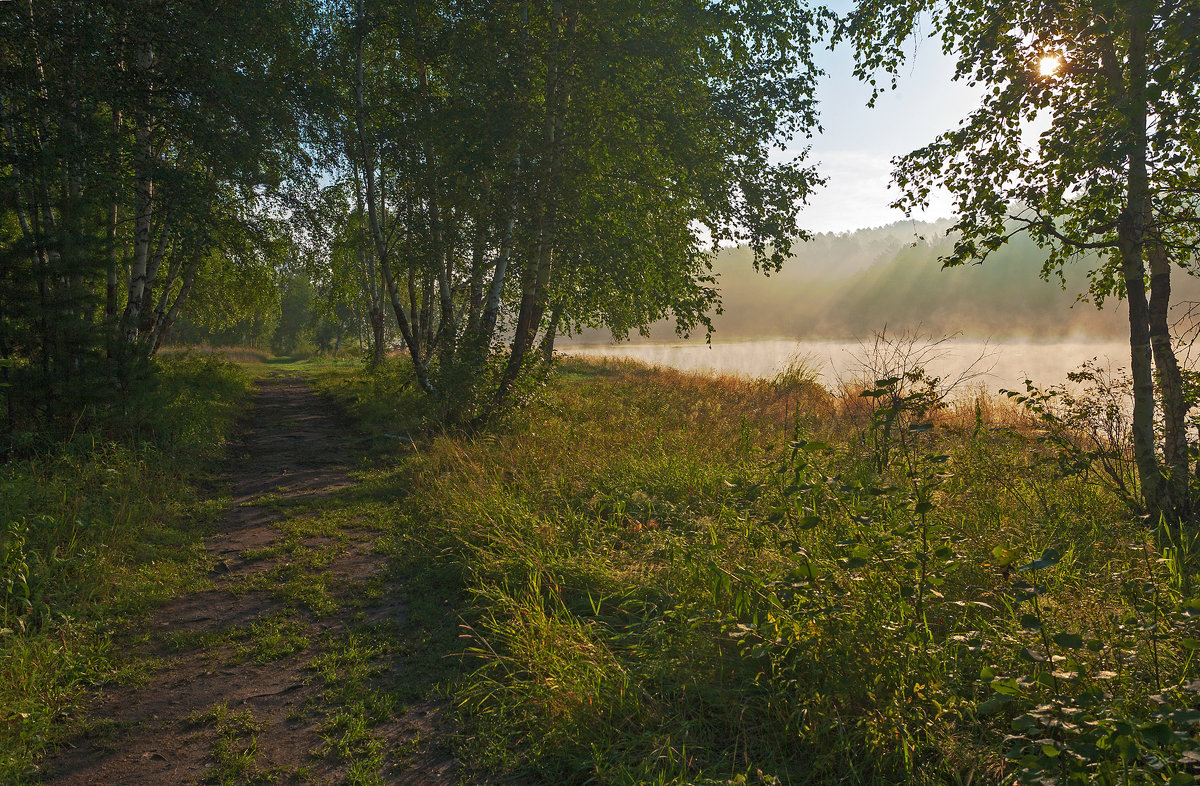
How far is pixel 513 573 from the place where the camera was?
4.92 m

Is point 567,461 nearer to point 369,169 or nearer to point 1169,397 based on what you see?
point 1169,397

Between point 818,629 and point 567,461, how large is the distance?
4598 millimetres

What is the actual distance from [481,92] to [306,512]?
7506 mm

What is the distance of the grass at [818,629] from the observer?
2453 millimetres

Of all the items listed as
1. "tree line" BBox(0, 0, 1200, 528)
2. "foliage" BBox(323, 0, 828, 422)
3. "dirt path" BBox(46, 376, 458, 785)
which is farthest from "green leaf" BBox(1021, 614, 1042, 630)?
"foliage" BBox(323, 0, 828, 422)

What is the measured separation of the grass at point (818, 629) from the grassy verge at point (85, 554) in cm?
203

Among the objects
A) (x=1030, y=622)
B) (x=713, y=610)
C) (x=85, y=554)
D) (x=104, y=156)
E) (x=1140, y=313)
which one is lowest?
(x=85, y=554)

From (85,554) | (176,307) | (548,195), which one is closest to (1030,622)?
(85,554)

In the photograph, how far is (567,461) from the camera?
7.39 metres

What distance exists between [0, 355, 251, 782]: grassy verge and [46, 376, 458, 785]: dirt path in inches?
8.6

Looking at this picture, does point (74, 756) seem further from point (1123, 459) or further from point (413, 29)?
point (413, 29)

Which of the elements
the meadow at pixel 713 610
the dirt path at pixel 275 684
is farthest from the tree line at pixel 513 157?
the dirt path at pixel 275 684

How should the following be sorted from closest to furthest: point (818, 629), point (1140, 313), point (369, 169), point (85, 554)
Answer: point (818, 629)
point (85, 554)
point (1140, 313)
point (369, 169)

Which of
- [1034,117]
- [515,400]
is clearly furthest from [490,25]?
[1034,117]
